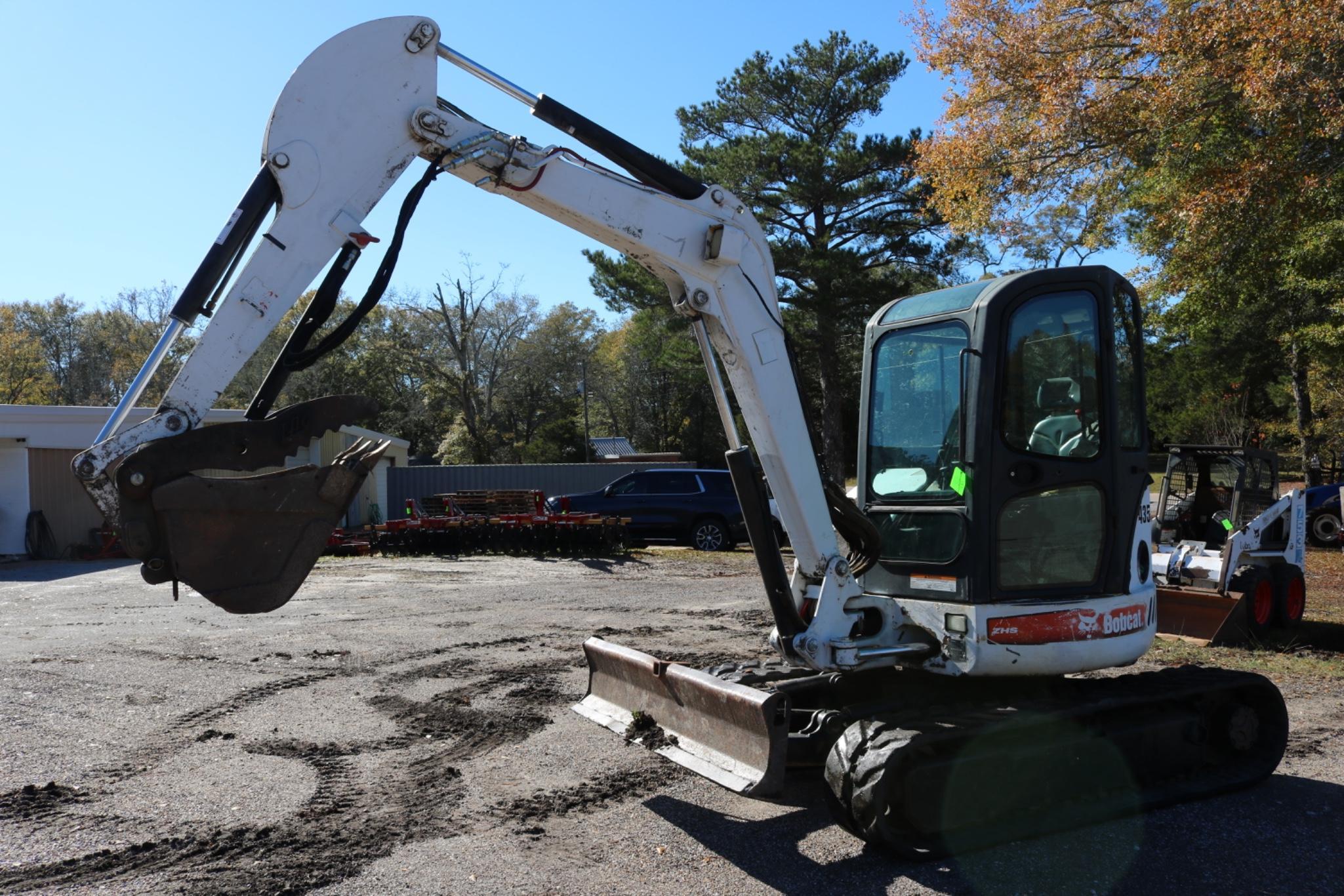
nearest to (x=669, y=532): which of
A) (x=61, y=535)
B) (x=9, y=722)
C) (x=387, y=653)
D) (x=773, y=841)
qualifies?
(x=387, y=653)

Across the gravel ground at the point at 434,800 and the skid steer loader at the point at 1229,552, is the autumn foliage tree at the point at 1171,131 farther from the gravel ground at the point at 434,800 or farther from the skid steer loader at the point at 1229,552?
the gravel ground at the point at 434,800

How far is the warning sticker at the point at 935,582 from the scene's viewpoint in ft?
17.1

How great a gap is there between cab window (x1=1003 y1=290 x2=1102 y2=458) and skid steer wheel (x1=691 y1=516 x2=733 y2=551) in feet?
50.4

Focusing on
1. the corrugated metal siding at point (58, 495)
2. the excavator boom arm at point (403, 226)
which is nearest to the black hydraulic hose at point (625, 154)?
the excavator boom arm at point (403, 226)

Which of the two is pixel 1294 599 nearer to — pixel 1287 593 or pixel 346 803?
pixel 1287 593

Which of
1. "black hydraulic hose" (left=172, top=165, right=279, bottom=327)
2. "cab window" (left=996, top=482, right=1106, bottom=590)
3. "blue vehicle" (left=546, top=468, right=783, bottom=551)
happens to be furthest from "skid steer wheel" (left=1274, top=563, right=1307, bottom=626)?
"blue vehicle" (left=546, top=468, right=783, bottom=551)

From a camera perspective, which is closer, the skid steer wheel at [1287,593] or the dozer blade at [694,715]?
the dozer blade at [694,715]

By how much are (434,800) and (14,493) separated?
20.7 metres

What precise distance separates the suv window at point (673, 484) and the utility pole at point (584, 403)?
27148 millimetres

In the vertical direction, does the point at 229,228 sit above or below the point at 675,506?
above

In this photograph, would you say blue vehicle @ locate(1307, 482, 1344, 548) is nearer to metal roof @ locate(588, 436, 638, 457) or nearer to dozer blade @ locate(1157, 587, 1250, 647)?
dozer blade @ locate(1157, 587, 1250, 647)

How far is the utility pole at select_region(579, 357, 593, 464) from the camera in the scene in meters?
49.8

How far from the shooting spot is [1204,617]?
1004 centimetres

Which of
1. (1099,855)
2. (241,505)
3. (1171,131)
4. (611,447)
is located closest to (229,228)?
(241,505)
